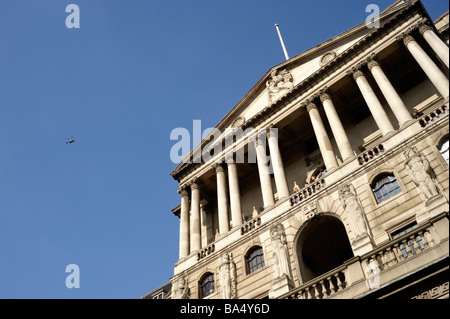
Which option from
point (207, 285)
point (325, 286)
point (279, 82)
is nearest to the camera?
point (325, 286)

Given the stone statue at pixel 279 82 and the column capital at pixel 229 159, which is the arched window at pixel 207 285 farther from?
the stone statue at pixel 279 82

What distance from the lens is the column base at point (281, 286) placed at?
2169cm

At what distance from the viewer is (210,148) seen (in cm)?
3612

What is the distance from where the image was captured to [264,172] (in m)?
30.8

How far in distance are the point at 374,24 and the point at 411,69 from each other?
412cm

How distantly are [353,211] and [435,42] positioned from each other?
12.3m

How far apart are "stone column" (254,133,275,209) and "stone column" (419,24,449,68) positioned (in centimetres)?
1306

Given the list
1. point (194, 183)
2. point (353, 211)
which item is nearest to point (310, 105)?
point (353, 211)

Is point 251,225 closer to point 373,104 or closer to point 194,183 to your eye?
point 194,183

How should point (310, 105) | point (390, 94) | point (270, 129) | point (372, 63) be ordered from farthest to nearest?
point (270, 129)
point (310, 105)
point (372, 63)
point (390, 94)

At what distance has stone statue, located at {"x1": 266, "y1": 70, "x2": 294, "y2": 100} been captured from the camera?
34.6m

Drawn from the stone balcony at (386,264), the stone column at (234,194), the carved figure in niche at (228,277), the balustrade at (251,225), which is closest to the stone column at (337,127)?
the balustrade at (251,225)

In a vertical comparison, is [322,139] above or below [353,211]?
above

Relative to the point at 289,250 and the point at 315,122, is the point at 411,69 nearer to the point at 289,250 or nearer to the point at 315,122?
the point at 315,122
